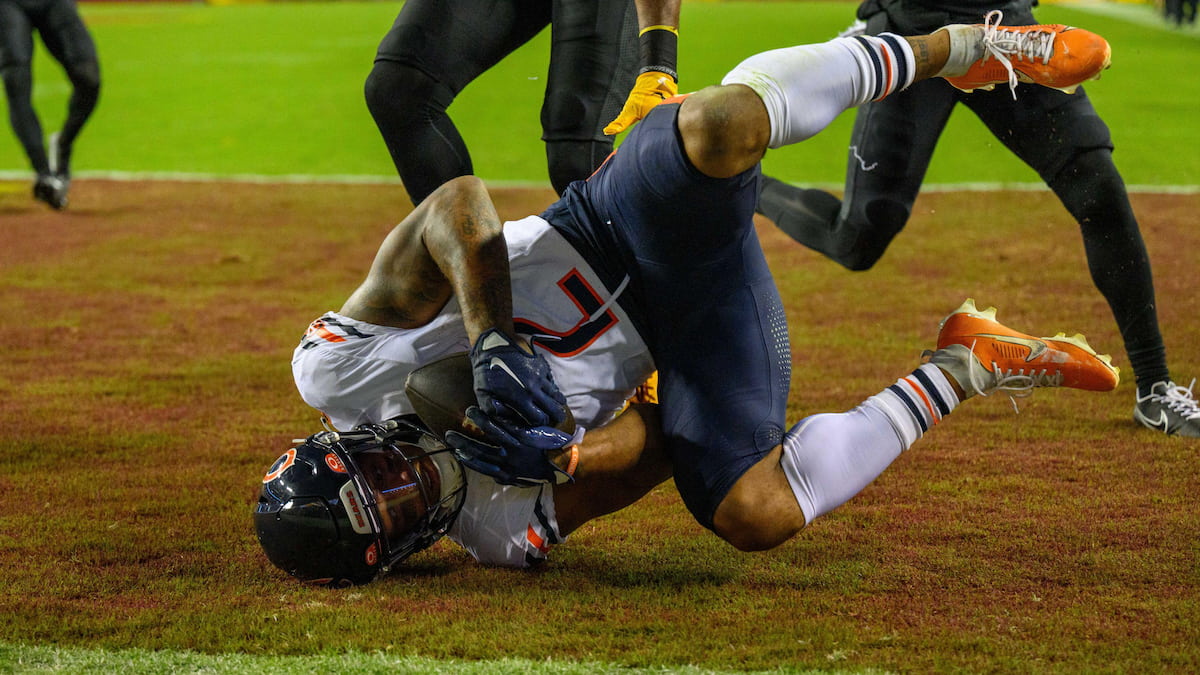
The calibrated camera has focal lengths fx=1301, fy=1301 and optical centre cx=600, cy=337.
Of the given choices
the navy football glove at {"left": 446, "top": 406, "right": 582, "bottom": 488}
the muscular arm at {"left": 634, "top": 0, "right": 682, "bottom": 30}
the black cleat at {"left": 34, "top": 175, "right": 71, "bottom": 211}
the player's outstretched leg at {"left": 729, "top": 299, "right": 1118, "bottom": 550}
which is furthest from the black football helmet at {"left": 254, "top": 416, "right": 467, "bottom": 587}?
A: the black cleat at {"left": 34, "top": 175, "right": 71, "bottom": 211}

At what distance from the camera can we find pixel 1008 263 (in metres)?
6.07

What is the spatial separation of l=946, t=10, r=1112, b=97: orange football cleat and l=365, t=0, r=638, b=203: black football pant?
913mm

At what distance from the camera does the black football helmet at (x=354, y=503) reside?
2.49m

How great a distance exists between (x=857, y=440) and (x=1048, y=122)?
1.32 metres

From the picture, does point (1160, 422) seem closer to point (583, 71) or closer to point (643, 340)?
point (643, 340)

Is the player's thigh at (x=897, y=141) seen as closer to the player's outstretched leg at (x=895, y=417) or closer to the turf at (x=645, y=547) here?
the turf at (x=645, y=547)

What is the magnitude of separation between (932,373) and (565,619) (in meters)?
0.98

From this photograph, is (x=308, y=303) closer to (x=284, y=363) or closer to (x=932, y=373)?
(x=284, y=363)

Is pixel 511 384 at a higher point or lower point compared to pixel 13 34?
higher

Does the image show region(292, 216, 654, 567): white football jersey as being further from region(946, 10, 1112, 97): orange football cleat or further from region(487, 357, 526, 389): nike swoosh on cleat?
region(946, 10, 1112, 97): orange football cleat

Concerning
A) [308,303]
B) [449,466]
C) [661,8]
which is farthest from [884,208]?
[308,303]

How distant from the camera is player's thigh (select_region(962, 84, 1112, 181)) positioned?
3.52 metres

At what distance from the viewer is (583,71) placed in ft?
10.5

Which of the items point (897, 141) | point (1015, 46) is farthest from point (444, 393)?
point (897, 141)
